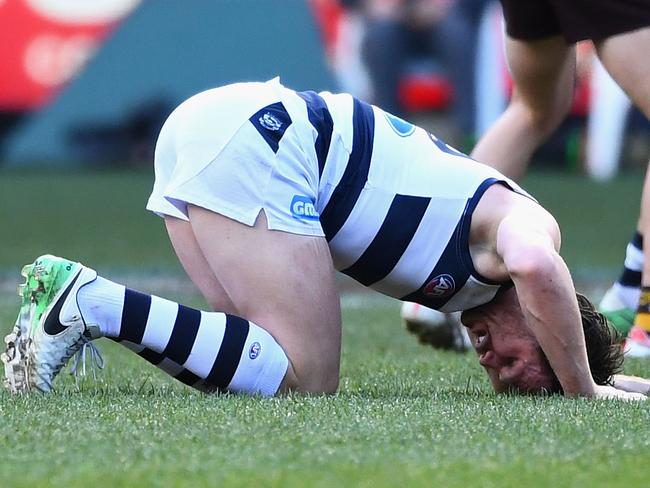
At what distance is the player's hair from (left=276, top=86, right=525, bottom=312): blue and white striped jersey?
0.23 m

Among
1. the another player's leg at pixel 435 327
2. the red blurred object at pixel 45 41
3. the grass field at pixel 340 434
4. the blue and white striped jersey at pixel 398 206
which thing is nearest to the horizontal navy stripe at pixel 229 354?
the grass field at pixel 340 434

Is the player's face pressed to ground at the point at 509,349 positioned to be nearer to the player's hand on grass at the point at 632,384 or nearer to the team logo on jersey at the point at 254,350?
the player's hand on grass at the point at 632,384

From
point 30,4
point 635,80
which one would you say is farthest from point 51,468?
point 30,4

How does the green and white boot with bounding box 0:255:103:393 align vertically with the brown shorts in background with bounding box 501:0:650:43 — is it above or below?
below

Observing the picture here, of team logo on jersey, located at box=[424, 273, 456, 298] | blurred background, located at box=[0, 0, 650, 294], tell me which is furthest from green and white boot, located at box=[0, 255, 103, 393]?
blurred background, located at box=[0, 0, 650, 294]

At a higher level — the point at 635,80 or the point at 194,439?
the point at 635,80

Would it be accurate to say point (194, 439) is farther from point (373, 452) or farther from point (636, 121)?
point (636, 121)

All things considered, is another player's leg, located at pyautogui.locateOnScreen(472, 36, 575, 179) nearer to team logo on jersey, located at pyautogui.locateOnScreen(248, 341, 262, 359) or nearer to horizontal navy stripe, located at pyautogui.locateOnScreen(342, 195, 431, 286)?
horizontal navy stripe, located at pyautogui.locateOnScreen(342, 195, 431, 286)

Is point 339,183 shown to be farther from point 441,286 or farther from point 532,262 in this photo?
point 532,262

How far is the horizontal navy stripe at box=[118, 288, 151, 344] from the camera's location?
3096 millimetres

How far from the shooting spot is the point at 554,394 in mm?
3197

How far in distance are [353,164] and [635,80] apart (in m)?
1.11

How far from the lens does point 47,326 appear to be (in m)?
3.06

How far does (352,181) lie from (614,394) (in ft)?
2.53
